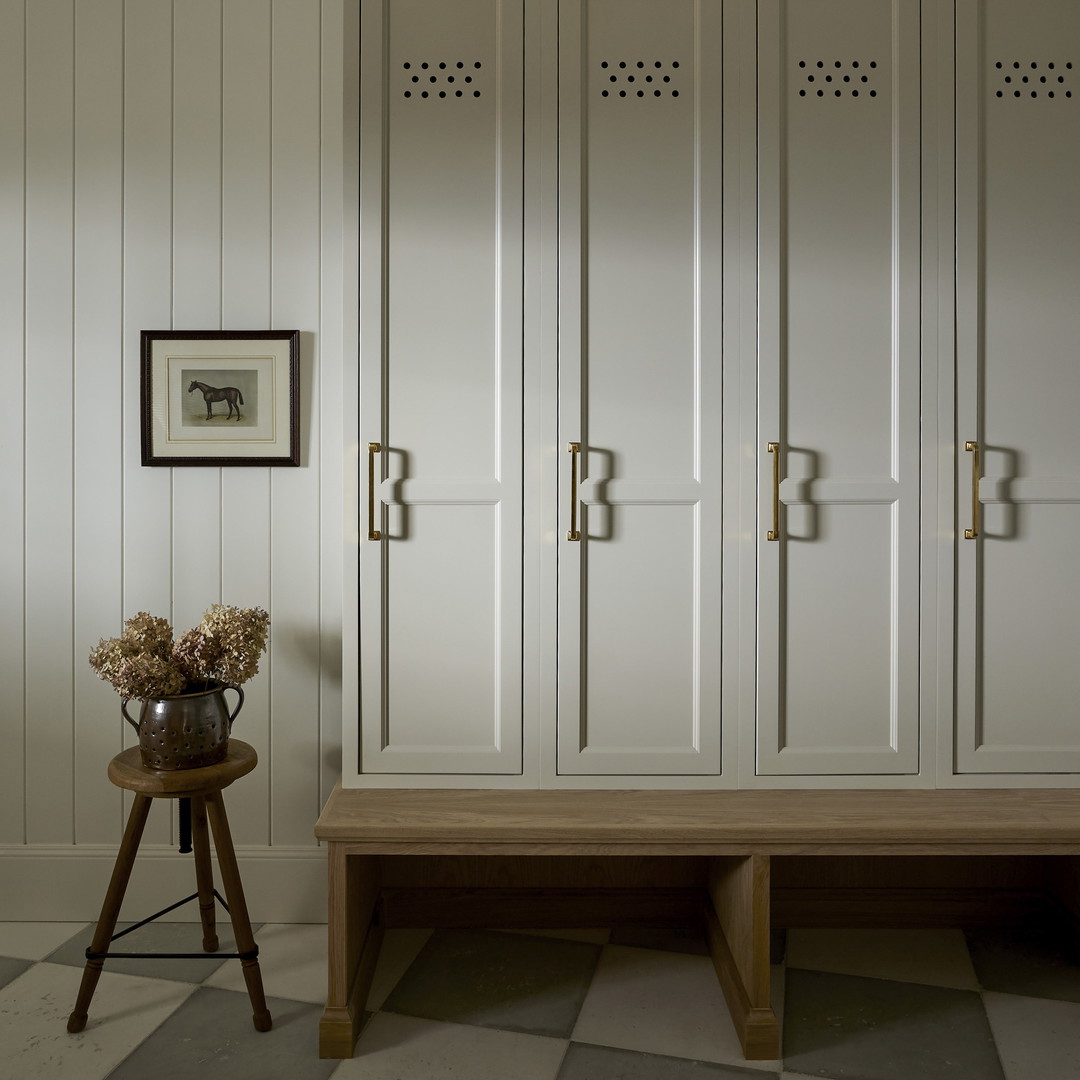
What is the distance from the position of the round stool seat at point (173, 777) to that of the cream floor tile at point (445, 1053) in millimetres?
644

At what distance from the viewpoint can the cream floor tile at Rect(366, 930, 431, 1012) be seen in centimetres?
200

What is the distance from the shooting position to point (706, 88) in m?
2.02

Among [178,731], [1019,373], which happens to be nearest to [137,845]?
[178,731]

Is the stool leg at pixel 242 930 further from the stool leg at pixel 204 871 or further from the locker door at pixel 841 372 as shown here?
the locker door at pixel 841 372

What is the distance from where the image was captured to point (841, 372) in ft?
6.71

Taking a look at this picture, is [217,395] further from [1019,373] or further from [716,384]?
[1019,373]

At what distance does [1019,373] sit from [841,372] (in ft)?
1.42

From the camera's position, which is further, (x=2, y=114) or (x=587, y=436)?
(x=2, y=114)

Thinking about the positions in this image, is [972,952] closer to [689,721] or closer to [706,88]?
[689,721]

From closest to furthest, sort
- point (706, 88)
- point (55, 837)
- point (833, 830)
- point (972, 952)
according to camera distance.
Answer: point (833, 830) < point (706, 88) < point (972, 952) < point (55, 837)

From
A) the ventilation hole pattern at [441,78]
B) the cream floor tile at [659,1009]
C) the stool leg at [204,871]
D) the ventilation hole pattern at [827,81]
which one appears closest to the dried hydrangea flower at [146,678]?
the stool leg at [204,871]

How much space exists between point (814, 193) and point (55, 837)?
264 centimetres

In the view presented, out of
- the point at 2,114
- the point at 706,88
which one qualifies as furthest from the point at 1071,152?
the point at 2,114

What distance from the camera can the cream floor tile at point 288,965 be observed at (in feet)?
6.63
